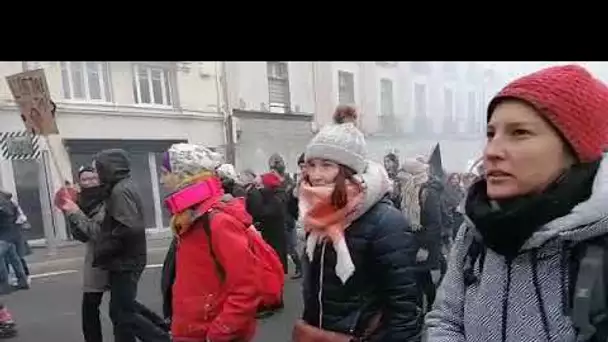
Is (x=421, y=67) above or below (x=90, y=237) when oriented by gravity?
above

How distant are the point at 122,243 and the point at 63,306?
0.22m

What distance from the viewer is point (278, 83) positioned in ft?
4.50

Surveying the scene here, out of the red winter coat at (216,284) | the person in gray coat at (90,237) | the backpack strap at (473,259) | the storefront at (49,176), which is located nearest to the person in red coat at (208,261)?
the red winter coat at (216,284)

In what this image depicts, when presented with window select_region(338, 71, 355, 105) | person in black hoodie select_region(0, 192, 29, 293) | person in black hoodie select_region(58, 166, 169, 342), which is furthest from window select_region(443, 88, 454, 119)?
person in black hoodie select_region(0, 192, 29, 293)

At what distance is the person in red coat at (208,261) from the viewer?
1105mm

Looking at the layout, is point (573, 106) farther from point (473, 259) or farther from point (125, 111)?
point (125, 111)

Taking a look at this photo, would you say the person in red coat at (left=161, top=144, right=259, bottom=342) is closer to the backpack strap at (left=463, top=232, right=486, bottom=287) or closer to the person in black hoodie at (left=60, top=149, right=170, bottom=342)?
the person in black hoodie at (left=60, top=149, right=170, bottom=342)

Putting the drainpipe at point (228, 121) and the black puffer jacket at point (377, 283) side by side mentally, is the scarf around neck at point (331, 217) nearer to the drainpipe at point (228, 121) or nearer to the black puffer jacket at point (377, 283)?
the black puffer jacket at point (377, 283)

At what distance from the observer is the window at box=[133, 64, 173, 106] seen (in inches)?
51.6

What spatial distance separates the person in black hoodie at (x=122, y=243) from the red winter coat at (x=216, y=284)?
173 millimetres

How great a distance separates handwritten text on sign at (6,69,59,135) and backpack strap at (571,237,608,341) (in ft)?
3.79

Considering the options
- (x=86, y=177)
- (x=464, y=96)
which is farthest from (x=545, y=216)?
(x=86, y=177)

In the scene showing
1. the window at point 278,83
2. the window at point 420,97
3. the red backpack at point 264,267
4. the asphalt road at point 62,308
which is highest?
the window at point 278,83

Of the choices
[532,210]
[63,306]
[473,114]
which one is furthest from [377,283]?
[63,306]
